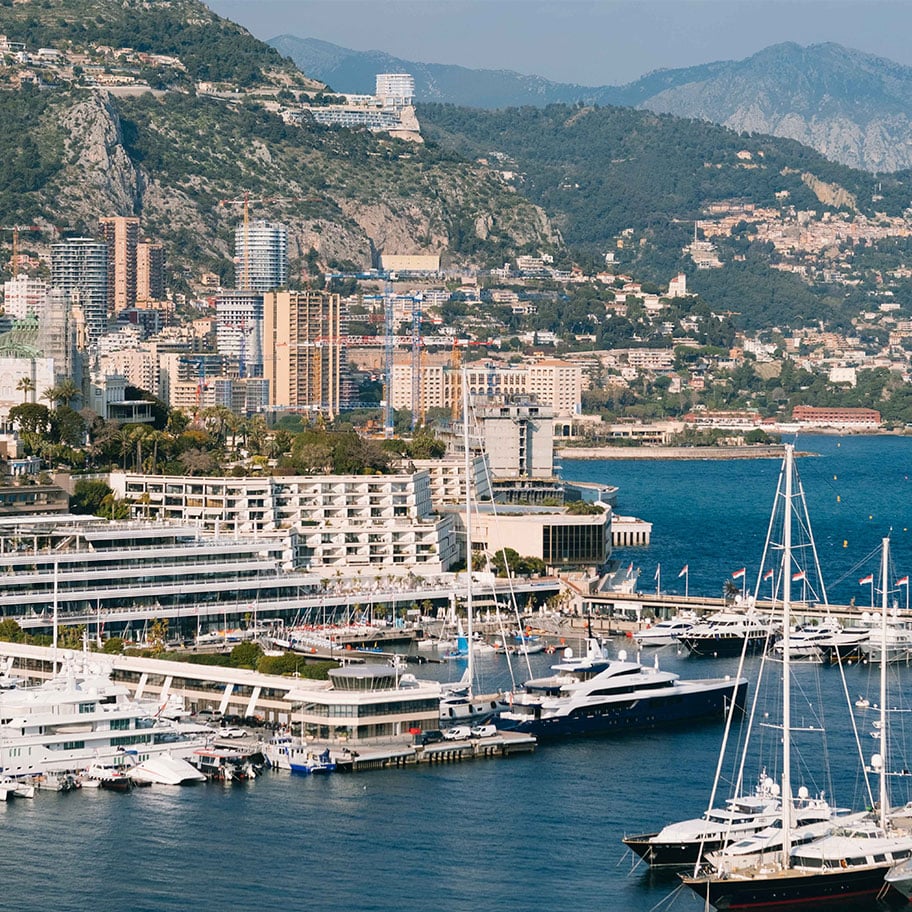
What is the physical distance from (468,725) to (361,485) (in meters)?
24.2

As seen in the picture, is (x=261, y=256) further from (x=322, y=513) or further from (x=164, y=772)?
(x=164, y=772)

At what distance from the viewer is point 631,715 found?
52031mm

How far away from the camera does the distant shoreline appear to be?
514ft

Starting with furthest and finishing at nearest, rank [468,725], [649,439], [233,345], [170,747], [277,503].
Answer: [649,439] < [233,345] < [277,503] < [468,725] < [170,747]

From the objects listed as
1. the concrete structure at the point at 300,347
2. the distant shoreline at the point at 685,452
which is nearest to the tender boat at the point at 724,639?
the concrete structure at the point at 300,347

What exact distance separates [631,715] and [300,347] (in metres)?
95.6

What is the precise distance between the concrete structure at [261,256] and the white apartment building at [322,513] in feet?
322

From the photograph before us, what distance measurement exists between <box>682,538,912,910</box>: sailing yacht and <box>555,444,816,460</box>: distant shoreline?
383 ft

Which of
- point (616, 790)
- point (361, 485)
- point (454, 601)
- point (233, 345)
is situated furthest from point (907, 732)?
point (233, 345)

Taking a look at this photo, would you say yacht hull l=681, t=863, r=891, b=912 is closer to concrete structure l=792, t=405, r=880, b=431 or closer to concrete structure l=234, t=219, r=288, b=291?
concrete structure l=234, t=219, r=288, b=291

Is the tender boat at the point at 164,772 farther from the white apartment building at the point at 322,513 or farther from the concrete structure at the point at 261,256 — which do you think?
the concrete structure at the point at 261,256

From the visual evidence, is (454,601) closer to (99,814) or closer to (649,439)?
(99,814)

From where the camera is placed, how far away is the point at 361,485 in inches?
2921

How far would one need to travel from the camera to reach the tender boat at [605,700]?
51.0m
